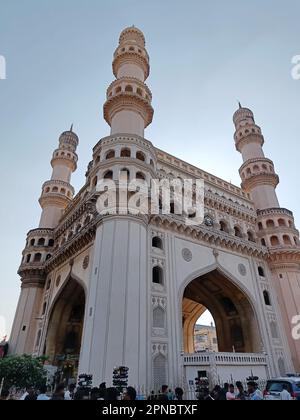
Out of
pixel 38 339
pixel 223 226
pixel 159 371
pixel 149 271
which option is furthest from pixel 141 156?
pixel 38 339

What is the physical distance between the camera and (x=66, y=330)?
24844mm

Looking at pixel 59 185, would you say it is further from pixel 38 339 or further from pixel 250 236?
pixel 250 236

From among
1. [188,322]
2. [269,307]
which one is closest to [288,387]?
[269,307]

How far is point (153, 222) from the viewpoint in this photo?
19859 millimetres

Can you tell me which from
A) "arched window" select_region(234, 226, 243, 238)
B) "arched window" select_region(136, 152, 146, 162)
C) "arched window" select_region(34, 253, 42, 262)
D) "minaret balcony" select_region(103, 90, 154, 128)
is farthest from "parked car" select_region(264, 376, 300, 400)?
"arched window" select_region(34, 253, 42, 262)

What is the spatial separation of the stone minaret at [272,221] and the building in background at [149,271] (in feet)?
0.34

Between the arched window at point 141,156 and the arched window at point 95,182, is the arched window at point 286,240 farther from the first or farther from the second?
the arched window at point 95,182

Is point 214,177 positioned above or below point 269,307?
above

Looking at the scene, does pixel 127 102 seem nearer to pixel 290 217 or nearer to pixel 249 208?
pixel 249 208

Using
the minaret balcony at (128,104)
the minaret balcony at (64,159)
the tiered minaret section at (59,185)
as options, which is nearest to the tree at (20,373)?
the tiered minaret section at (59,185)

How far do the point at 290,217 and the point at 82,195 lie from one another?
18798 millimetres

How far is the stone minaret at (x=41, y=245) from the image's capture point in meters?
25.0

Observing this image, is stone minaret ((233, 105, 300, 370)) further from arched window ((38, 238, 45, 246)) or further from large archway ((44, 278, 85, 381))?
arched window ((38, 238, 45, 246))

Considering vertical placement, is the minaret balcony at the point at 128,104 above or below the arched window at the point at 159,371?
above
